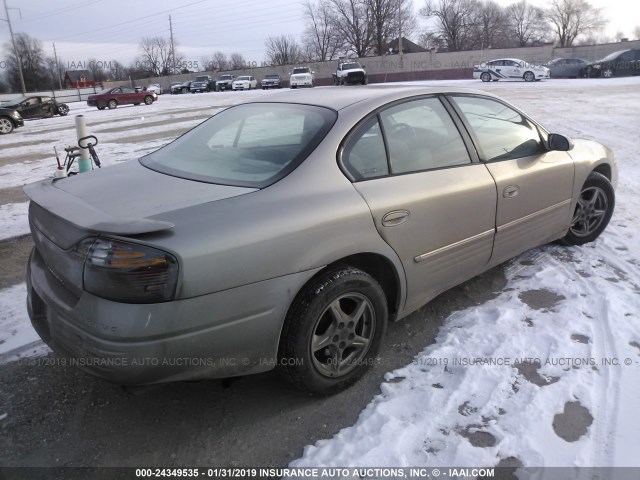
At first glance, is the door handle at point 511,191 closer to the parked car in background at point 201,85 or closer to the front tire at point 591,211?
the front tire at point 591,211

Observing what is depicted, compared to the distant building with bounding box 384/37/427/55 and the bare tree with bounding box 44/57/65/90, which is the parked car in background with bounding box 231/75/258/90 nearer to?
the distant building with bounding box 384/37/427/55

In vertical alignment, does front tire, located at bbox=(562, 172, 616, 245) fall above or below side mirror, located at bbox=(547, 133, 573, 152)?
below

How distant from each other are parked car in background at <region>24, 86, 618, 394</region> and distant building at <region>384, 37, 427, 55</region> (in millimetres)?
75472

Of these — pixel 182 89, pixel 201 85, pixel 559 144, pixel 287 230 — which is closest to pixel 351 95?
pixel 287 230

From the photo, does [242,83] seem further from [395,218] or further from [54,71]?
[54,71]

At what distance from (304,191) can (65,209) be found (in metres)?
1.16

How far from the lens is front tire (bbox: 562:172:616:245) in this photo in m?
4.46

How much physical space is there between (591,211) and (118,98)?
31.6m

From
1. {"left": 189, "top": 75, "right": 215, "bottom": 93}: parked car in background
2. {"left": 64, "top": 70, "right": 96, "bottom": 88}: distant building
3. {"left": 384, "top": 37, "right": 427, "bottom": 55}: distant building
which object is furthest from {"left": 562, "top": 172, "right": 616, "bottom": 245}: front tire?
{"left": 384, "top": 37, "right": 427, "bottom": 55}: distant building

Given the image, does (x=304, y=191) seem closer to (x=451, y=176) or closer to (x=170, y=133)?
(x=451, y=176)

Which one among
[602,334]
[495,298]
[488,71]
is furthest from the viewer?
[488,71]

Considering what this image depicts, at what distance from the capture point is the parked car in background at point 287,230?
2080 millimetres

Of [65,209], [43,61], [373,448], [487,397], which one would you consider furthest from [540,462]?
[43,61]

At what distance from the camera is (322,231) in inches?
96.7
